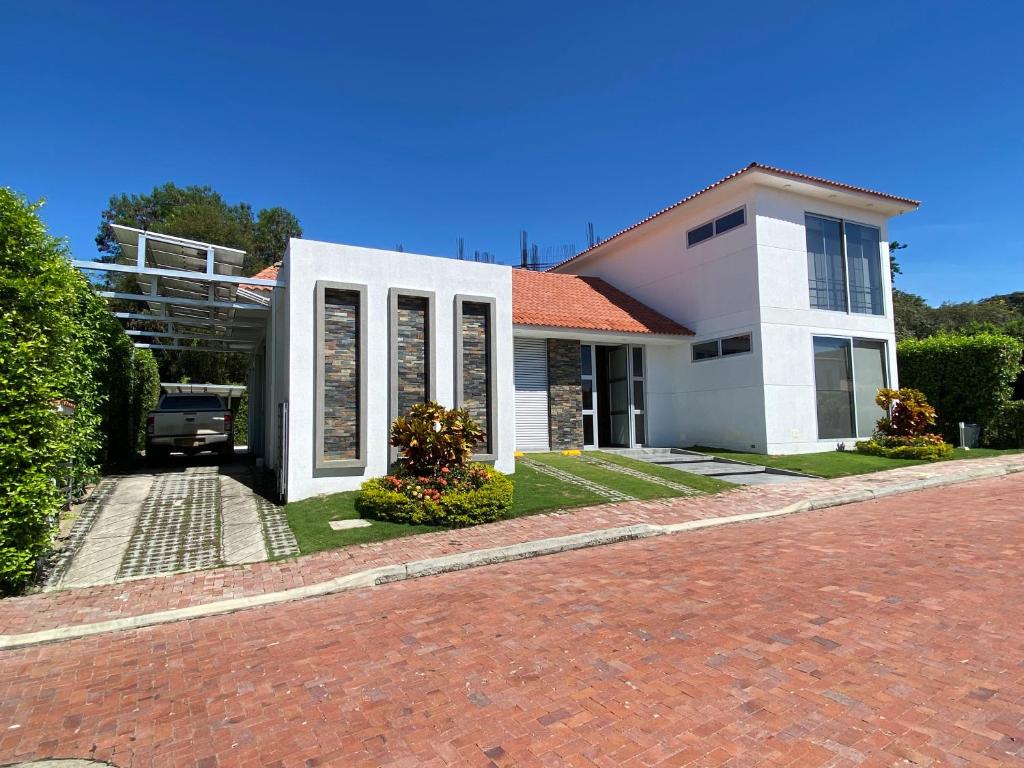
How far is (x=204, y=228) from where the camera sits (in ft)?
95.8

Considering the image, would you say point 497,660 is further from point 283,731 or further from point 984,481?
point 984,481

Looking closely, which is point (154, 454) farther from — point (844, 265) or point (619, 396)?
point (844, 265)

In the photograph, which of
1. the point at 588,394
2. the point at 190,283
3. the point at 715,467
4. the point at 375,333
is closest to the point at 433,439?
the point at 375,333

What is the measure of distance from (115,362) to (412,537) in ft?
23.9

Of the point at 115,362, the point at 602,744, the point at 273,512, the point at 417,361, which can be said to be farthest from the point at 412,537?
the point at 115,362

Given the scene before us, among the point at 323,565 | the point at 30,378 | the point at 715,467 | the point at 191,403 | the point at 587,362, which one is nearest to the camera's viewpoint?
the point at 30,378

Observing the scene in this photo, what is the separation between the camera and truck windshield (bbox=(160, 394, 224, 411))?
1342 centimetres

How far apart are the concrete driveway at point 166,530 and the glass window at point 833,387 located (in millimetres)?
13756

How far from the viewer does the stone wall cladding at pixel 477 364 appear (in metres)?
11.2

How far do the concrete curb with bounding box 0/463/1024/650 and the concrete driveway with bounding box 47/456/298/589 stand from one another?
1.41 meters

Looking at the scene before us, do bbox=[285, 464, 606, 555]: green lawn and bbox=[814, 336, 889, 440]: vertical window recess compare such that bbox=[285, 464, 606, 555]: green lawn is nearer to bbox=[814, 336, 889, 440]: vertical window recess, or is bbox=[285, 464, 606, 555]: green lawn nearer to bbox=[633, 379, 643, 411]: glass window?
bbox=[633, 379, 643, 411]: glass window

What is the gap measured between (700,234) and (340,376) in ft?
38.0

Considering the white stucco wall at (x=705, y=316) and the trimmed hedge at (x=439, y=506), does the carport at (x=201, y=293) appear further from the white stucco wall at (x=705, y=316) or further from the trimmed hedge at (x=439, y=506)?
the white stucco wall at (x=705, y=316)

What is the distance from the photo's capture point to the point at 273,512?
908 centimetres
